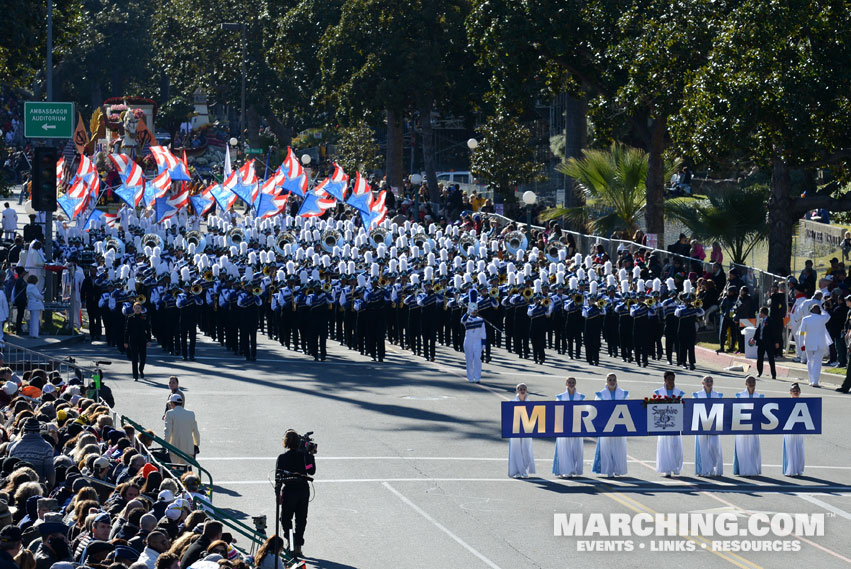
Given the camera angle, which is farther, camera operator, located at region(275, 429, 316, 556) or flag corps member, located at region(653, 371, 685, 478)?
flag corps member, located at region(653, 371, 685, 478)

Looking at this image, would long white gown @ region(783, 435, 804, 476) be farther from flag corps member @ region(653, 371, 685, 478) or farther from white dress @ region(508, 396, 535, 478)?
white dress @ region(508, 396, 535, 478)

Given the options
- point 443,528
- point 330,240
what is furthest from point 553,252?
point 443,528

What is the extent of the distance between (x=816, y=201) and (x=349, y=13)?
78.2 ft

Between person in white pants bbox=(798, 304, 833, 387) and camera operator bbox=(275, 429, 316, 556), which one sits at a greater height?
person in white pants bbox=(798, 304, 833, 387)

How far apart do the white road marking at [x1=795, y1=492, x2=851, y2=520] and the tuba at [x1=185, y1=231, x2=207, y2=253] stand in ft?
70.3

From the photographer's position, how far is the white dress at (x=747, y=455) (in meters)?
19.2

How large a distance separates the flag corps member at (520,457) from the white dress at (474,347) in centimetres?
704

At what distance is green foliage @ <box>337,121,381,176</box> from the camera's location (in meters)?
63.7

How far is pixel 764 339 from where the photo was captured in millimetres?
27672

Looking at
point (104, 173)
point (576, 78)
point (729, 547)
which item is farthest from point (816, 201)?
point (104, 173)

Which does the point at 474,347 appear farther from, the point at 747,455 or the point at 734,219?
the point at 734,219

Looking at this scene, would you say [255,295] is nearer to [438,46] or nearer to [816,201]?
[816,201]

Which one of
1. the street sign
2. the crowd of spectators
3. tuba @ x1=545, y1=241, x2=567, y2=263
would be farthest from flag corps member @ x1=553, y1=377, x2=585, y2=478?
the street sign

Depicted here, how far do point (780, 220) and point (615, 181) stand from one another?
611 cm
